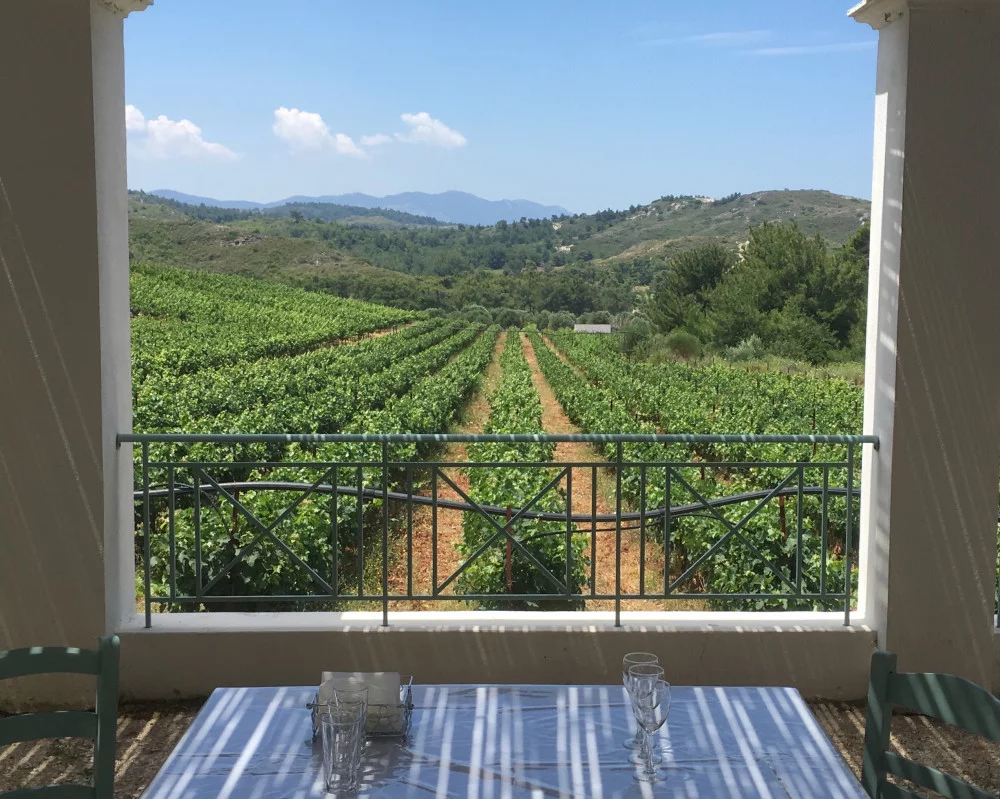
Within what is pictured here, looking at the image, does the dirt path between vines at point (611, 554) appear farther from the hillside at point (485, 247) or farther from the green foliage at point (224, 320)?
the hillside at point (485, 247)

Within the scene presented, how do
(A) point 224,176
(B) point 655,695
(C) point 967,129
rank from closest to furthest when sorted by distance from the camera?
(B) point 655,695 < (C) point 967,129 < (A) point 224,176

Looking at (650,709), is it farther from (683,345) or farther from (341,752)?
(683,345)

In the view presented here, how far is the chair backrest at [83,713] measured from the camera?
5.60 feet

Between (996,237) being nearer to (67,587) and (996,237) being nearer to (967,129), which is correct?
(967,129)

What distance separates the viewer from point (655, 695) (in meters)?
1.63

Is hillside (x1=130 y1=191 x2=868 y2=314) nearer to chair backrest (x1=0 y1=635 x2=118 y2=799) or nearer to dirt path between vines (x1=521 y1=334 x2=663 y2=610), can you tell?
dirt path between vines (x1=521 y1=334 x2=663 y2=610)

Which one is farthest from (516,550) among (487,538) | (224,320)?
(224,320)

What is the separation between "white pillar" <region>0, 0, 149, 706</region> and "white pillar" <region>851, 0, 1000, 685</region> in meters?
2.66

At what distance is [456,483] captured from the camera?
10.1 m

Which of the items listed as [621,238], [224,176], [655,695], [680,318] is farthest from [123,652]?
[224,176]

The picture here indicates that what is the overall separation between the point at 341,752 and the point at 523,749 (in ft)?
1.13

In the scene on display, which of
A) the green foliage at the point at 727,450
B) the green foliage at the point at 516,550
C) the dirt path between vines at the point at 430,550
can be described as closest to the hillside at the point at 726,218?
the green foliage at the point at 727,450

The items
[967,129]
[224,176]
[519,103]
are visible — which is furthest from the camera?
[224,176]

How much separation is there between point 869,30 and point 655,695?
2.82 metres
